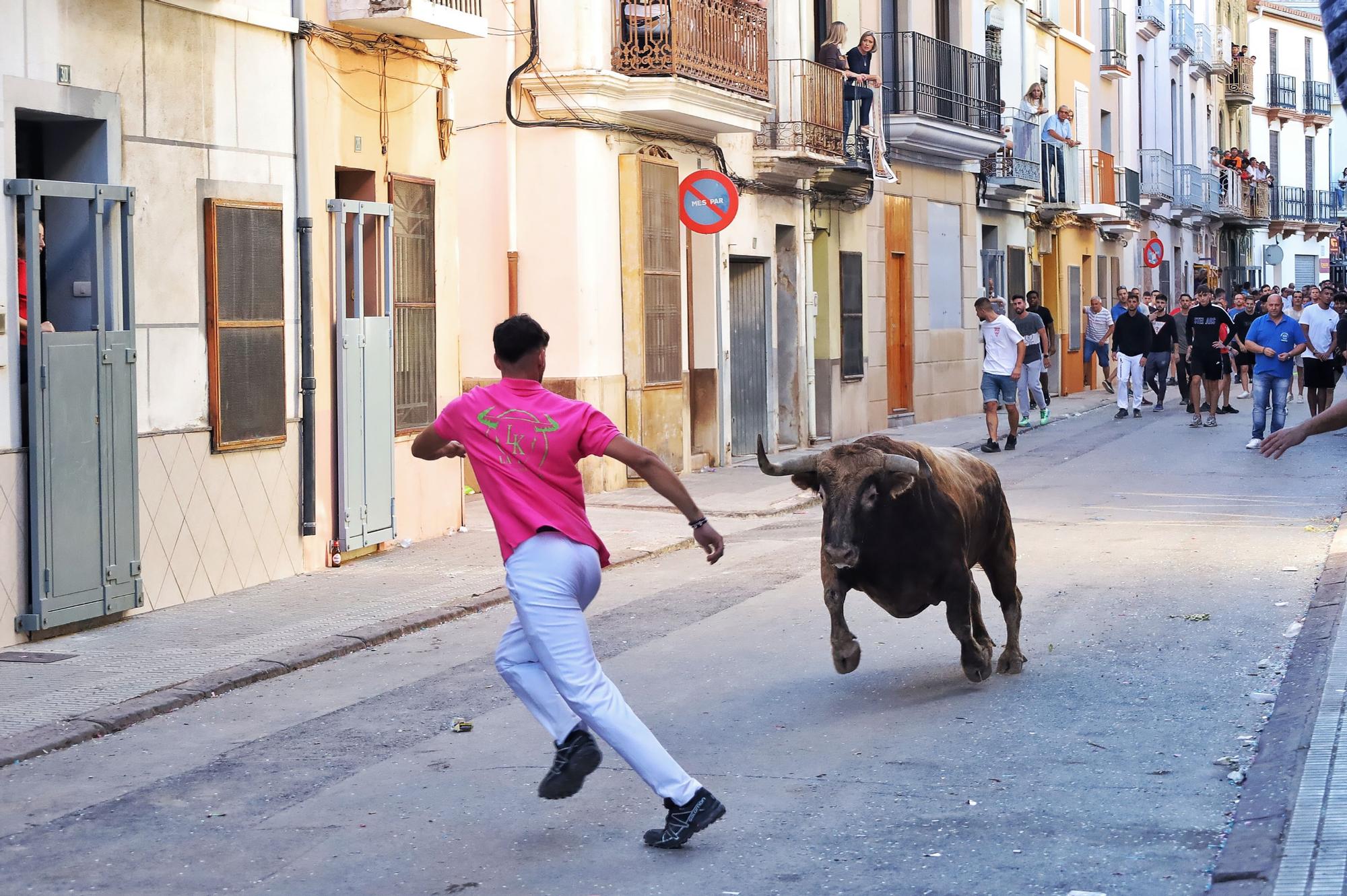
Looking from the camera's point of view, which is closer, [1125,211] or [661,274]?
[661,274]

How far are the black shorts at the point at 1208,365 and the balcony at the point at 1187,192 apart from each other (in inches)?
1017

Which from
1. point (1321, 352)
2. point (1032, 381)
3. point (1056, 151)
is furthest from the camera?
point (1056, 151)

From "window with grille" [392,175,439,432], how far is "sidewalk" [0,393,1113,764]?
3.55 feet

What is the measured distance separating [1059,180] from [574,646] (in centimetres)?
3374

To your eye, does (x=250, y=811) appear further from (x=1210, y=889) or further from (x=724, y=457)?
(x=724, y=457)

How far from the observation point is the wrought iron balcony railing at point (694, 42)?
1855cm

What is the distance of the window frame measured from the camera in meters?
13.9

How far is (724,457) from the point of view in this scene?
21156 mm

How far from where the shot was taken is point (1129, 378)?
1113 inches

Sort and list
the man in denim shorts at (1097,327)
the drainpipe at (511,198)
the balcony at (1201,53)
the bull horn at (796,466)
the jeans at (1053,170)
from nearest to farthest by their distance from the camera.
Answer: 1. the bull horn at (796,466)
2. the drainpipe at (511,198)
3. the man in denim shorts at (1097,327)
4. the jeans at (1053,170)
5. the balcony at (1201,53)

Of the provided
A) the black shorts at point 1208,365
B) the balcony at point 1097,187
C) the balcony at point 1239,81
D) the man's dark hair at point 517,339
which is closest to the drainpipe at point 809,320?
the black shorts at point 1208,365

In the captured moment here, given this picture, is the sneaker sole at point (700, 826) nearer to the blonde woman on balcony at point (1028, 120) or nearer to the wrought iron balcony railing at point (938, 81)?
the wrought iron balcony railing at point (938, 81)

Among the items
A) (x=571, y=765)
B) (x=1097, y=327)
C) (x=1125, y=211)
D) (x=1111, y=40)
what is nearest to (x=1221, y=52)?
(x=1125, y=211)

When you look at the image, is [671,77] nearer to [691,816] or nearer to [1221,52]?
[691,816]
